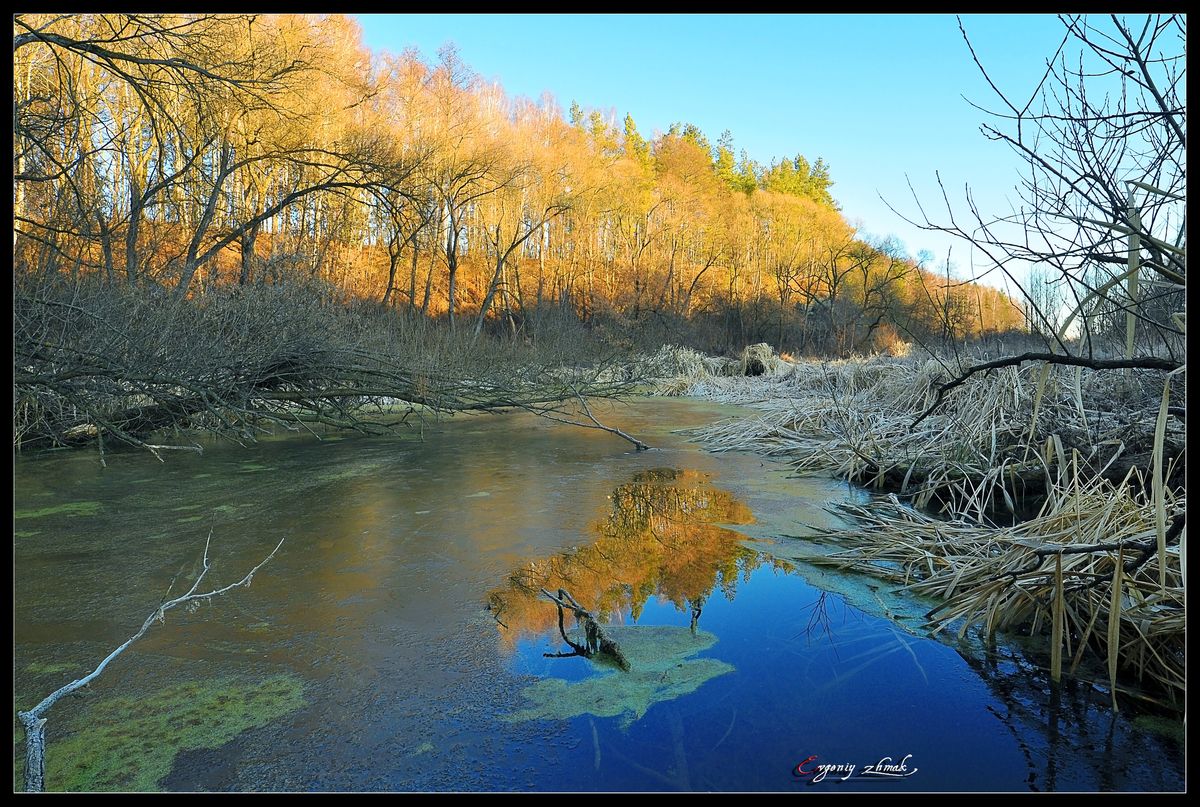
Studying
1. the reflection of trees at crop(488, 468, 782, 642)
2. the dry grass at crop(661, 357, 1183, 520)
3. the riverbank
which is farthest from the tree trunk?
the reflection of trees at crop(488, 468, 782, 642)

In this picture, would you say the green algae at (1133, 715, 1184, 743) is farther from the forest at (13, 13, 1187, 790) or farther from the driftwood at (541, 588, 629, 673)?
the driftwood at (541, 588, 629, 673)

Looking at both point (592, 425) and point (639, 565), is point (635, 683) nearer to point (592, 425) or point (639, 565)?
point (639, 565)

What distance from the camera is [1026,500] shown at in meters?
4.82

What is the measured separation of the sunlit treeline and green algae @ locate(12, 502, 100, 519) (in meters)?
1.83

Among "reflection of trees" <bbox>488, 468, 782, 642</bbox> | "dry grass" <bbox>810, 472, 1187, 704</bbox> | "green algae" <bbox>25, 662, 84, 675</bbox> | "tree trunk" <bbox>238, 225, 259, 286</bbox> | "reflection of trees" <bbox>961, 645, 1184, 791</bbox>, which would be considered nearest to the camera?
"reflection of trees" <bbox>961, 645, 1184, 791</bbox>

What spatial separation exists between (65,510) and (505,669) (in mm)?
3694

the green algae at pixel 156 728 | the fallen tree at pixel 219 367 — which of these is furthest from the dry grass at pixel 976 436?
the green algae at pixel 156 728

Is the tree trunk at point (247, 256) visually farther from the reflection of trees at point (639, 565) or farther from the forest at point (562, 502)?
the reflection of trees at point (639, 565)

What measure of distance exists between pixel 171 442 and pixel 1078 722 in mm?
7925

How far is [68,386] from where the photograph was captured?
490 cm

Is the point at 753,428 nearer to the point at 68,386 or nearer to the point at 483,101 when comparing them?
the point at 68,386

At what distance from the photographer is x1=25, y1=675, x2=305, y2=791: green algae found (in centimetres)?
176

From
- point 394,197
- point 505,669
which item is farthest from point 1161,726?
point 394,197

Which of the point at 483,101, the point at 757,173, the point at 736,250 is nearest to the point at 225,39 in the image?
the point at 483,101
